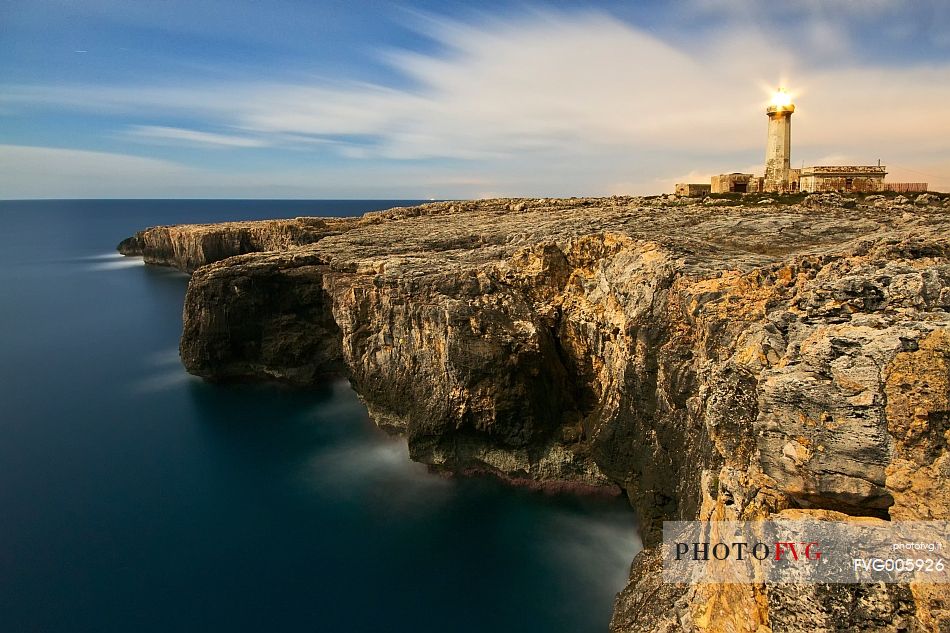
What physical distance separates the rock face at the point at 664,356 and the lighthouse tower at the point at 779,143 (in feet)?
64.8

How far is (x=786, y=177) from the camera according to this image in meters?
54.7

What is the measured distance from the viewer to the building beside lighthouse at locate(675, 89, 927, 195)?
1916 inches

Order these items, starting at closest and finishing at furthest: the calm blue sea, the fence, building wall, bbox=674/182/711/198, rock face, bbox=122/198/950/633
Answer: rock face, bbox=122/198/950/633 → the calm blue sea → the fence → building wall, bbox=674/182/711/198

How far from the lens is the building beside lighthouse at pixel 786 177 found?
160 ft

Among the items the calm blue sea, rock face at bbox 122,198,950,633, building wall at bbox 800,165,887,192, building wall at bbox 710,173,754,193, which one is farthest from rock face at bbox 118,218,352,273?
building wall at bbox 800,165,887,192

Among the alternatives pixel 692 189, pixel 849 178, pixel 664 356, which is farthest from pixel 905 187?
pixel 664 356

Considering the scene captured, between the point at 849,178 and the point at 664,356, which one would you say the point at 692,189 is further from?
the point at 664,356

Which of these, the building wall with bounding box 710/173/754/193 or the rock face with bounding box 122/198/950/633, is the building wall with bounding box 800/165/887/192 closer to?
the building wall with bounding box 710/173/754/193

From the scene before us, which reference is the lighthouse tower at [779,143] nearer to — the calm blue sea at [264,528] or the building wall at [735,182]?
the building wall at [735,182]

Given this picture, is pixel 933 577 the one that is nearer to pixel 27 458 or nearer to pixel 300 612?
pixel 300 612

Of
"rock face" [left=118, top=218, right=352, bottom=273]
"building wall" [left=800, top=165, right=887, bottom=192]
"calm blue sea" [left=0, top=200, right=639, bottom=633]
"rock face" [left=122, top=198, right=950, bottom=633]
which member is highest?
"building wall" [left=800, top=165, right=887, bottom=192]

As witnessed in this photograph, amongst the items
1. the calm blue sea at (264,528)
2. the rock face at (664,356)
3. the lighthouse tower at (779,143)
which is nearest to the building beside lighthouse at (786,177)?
the lighthouse tower at (779,143)

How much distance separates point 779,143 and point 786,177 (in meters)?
3.60

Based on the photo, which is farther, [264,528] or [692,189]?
[692,189]
